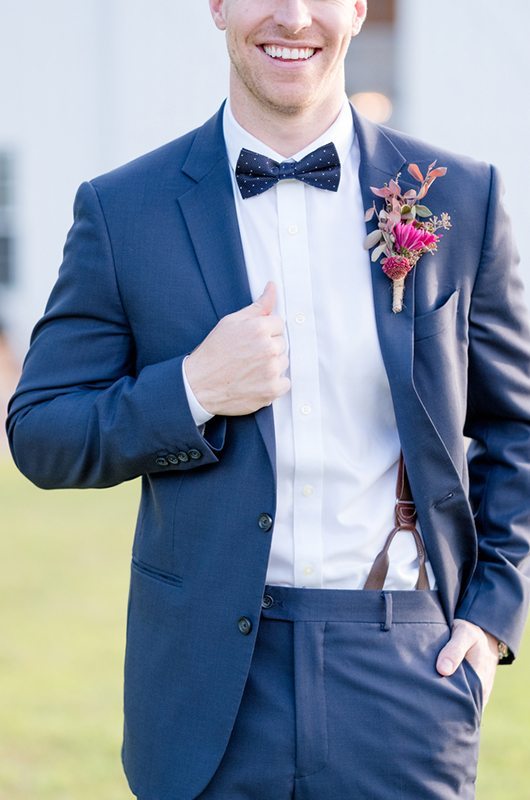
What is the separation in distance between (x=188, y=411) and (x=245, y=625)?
0.42 metres

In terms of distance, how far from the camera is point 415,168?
2.53 meters

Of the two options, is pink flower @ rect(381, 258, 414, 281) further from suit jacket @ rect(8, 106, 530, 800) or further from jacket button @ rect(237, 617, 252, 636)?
jacket button @ rect(237, 617, 252, 636)

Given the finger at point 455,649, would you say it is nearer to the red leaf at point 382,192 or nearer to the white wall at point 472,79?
the red leaf at point 382,192

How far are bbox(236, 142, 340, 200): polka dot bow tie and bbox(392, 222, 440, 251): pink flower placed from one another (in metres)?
0.21

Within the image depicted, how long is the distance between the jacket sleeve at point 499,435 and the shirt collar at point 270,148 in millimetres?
319

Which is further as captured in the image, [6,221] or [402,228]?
[6,221]

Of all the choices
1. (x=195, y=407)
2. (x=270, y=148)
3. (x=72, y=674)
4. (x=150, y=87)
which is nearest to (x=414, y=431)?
(x=195, y=407)

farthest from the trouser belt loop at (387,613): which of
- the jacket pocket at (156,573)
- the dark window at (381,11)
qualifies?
the dark window at (381,11)

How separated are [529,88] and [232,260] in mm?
11603

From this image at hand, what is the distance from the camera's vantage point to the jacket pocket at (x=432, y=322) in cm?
248

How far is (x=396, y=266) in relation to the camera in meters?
2.46

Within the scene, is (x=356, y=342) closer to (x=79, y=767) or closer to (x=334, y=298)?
(x=334, y=298)

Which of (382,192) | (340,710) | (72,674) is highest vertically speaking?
(382,192)

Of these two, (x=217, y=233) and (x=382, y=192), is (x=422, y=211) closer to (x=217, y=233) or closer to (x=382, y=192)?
(x=382, y=192)
